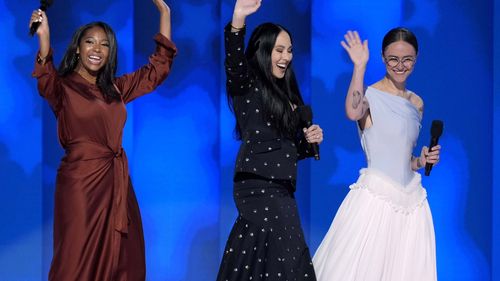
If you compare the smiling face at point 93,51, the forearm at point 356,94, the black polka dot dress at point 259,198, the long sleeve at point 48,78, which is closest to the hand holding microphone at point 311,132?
the black polka dot dress at point 259,198

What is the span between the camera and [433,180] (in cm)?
522

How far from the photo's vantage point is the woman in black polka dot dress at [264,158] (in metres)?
3.72

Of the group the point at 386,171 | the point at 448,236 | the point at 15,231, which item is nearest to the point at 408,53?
the point at 386,171

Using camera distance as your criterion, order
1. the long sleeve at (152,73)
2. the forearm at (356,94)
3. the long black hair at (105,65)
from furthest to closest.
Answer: the long sleeve at (152,73) → the long black hair at (105,65) → the forearm at (356,94)

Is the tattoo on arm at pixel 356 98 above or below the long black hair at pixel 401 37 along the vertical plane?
below

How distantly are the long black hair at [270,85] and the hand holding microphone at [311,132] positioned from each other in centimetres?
9

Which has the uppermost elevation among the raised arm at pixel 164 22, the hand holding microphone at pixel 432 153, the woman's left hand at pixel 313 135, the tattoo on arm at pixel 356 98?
the raised arm at pixel 164 22

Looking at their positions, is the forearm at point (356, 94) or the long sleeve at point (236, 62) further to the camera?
the forearm at point (356, 94)

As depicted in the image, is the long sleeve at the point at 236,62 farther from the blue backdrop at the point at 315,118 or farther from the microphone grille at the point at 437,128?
the blue backdrop at the point at 315,118

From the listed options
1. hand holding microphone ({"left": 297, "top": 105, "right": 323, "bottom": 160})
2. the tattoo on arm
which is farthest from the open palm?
the tattoo on arm

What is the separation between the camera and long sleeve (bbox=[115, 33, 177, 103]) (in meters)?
4.21

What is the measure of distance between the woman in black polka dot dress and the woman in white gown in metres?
0.27

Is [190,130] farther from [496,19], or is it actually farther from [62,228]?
[496,19]

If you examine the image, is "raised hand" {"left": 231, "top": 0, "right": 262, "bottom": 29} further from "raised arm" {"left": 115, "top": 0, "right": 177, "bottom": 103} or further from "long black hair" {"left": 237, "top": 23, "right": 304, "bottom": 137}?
"raised arm" {"left": 115, "top": 0, "right": 177, "bottom": 103}
